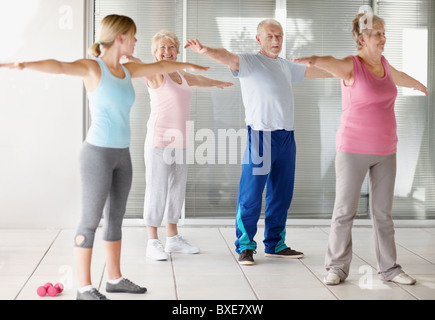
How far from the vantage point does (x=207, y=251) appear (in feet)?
13.3

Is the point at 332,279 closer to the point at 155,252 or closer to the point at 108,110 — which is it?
the point at 155,252

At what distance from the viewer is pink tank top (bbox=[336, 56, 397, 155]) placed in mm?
3135

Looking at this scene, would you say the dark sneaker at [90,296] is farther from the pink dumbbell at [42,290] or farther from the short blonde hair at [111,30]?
the short blonde hair at [111,30]

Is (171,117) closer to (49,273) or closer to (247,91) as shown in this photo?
(247,91)

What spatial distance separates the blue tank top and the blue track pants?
1.11 meters

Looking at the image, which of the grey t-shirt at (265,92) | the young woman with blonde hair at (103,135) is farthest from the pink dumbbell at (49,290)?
the grey t-shirt at (265,92)

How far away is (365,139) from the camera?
3.16m

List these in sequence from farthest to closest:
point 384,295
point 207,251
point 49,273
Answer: point 207,251, point 49,273, point 384,295

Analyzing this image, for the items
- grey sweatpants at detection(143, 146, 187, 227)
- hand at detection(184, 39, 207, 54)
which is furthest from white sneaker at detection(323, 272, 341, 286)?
hand at detection(184, 39, 207, 54)

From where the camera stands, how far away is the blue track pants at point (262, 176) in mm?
3656

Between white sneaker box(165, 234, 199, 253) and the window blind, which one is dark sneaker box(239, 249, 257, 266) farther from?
the window blind

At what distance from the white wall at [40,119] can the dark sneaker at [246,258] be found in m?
1.68

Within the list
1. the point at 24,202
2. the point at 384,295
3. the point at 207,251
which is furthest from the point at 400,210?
the point at 24,202
